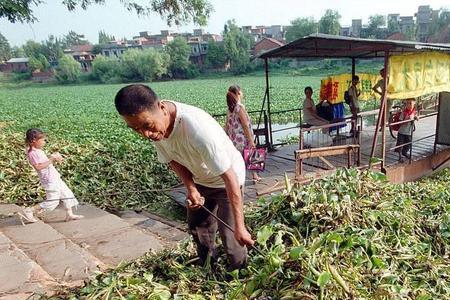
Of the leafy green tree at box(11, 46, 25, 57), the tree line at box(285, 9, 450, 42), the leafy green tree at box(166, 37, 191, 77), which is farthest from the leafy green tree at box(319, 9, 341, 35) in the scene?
the leafy green tree at box(11, 46, 25, 57)

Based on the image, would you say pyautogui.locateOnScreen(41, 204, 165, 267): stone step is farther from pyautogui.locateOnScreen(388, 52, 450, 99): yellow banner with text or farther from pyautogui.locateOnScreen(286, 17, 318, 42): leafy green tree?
pyautogui.locateOnScreen(286, 17, 318, 42): leafy green tree

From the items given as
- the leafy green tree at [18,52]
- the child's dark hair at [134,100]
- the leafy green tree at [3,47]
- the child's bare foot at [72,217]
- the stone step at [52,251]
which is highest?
the leafy green tree at [18,52]

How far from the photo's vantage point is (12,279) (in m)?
3.30

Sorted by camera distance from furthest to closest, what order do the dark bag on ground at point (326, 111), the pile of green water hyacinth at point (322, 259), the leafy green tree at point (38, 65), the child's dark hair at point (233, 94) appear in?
the leafy green tree at point (38, 65) < the dark bag on ground at point (326, 111) < the child's dark hair at point (233, 94) < the pile of green water hyacinth at point (322, 259)

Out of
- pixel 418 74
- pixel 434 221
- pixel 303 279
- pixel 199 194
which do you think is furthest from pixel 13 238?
pixel 418 74

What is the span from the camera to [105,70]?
66.5 m

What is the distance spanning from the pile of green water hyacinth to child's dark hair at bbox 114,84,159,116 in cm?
122

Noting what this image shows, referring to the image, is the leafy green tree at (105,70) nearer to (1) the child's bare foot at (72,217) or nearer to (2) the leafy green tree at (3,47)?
(2) the leafy green tree at (3,47)

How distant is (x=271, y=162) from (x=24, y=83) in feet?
260

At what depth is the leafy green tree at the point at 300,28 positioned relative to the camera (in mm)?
62750

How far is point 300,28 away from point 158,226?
217 feet

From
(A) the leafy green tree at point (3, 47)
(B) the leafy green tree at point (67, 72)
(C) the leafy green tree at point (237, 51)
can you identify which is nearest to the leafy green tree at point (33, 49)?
(A) the leafy green tree at point (3, 47)

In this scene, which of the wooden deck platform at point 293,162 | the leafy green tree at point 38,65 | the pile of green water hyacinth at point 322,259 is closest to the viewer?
the pile of green water hyacinth at point 322,259

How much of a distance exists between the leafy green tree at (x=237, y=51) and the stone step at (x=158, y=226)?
5504 centimetres
